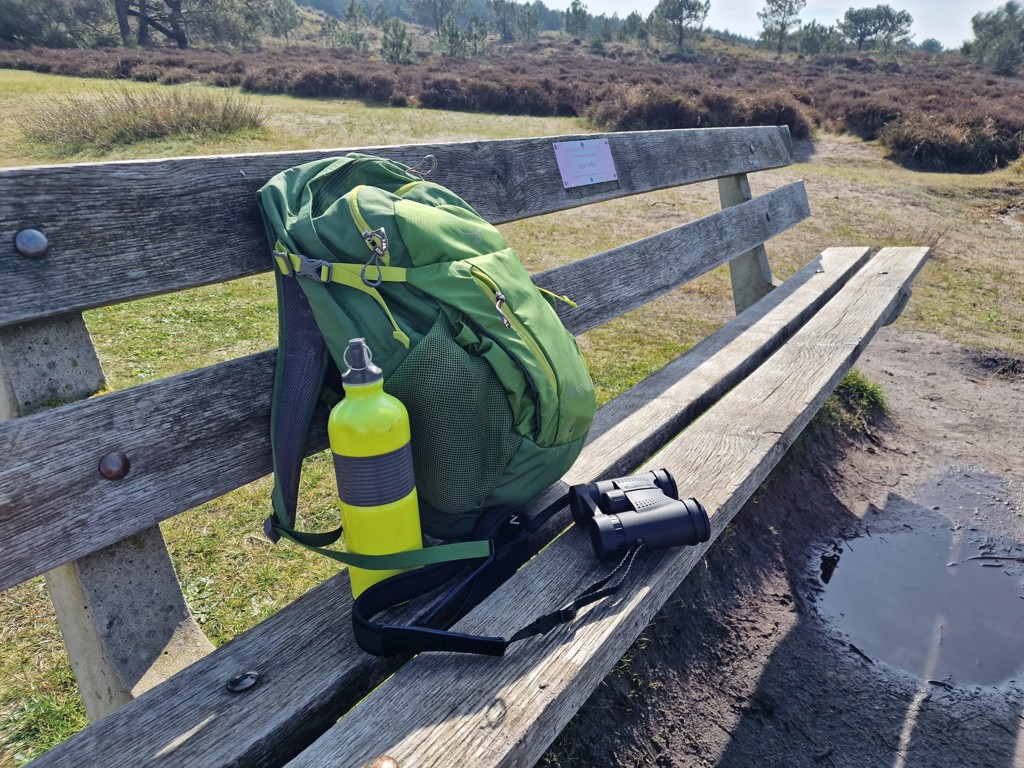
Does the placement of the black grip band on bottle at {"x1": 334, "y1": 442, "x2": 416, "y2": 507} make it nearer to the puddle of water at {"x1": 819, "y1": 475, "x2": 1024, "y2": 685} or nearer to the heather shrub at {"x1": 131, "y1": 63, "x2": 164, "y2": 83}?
the puddle of water at {"x1": 819, "y1": 475, "x2": 1024, "y2": 685}

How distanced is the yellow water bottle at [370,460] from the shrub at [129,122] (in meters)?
13.1

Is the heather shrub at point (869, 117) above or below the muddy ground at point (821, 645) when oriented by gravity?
above

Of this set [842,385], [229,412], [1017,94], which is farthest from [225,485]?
[1017,94]

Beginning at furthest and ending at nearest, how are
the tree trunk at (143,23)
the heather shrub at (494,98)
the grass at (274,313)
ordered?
the tree trunk at (143,23), the heather shrub at (494,98), the grass at (274,313)

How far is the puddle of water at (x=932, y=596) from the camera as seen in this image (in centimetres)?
245

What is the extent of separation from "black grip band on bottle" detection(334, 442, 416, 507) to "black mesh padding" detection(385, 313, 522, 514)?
146 millimetres

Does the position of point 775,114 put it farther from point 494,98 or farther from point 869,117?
point 494,98

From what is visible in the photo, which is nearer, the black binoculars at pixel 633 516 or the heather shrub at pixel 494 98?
the black binoculars at pixel 633 516

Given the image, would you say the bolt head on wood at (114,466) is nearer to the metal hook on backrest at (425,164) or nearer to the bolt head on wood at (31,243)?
the bolt head on wood at (31,243)

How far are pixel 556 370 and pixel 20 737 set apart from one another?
1756 millimetres

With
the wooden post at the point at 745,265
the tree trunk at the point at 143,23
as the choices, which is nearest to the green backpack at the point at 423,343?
the wooden post at the point at 745,265

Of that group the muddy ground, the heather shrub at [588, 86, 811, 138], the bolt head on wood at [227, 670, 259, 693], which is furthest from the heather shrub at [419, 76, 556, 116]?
the bolt head on wood at [227, 670, 259, 693]

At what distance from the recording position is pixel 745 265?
14.4 feet

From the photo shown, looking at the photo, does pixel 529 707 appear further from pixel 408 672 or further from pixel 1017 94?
pixel 1017 94
